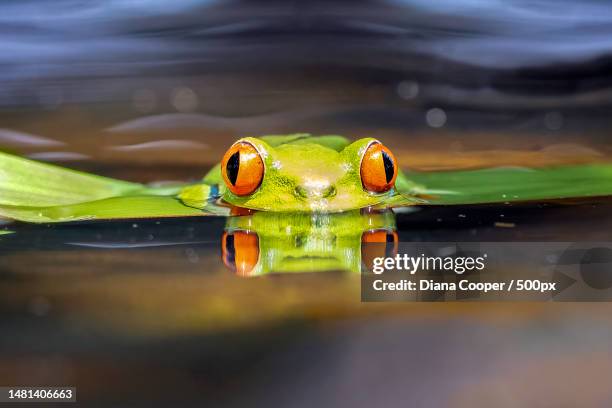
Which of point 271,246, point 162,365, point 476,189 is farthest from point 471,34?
point 162,365

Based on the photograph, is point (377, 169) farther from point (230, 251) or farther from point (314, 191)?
point (230, 251)

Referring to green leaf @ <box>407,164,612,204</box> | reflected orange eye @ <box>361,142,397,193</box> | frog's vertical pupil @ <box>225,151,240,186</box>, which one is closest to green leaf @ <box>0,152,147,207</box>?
frog's vertical pupil @ <box>225,151,240,186</box>

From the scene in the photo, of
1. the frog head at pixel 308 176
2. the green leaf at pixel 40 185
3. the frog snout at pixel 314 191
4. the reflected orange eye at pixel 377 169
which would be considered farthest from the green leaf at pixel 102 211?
the reflected orange eye at pixel 377 169

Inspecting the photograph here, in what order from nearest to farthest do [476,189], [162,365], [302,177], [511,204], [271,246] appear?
[162,365]
[271,246]
[302,177]
[511,204]
[476,189]

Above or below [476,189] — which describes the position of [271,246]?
below

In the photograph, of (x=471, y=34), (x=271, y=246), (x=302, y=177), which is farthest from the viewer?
(x=471, y=34)

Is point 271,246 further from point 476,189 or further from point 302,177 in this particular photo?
point 476,189

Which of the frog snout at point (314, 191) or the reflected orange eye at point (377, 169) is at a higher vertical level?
the reflected orange eye at point (377, 169)

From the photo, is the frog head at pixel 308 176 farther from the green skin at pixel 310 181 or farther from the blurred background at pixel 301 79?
the blurred background at pixel 301 79

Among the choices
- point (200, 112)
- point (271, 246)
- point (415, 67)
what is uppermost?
point (415, 67)
